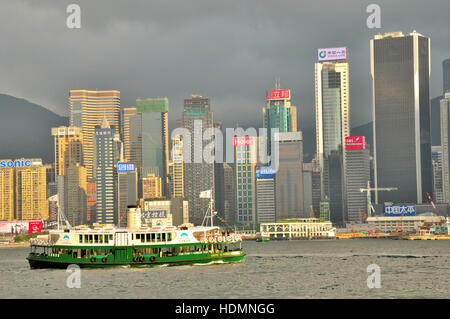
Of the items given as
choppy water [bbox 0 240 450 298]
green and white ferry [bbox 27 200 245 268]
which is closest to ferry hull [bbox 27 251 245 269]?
green and white ferry [bbox 27 200 245 268]

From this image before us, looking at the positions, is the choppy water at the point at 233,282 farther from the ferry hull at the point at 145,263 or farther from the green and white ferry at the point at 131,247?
the green and white ferry at the point at 131,247

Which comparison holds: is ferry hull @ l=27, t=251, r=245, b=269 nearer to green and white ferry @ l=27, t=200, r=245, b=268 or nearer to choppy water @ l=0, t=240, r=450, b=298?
green and white ferry @ l=27, t=200, r=245, b=268

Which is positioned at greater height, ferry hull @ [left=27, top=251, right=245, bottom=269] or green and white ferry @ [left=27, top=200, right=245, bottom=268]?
green and white ferry @ [left=27, top=200, right=245, bottom=268]

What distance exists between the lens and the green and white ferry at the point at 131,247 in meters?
96.3

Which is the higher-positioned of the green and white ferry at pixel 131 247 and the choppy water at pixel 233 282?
the green and white ferry at pixel 131 247

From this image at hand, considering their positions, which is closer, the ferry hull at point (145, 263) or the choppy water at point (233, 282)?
the choppy water at point (233, 282)

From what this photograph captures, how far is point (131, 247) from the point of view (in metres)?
96.3

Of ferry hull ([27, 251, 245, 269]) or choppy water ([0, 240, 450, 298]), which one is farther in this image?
ferry hull ([27, 251, 245, 269])

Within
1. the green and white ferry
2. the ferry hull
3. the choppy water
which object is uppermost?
the green and white ferry

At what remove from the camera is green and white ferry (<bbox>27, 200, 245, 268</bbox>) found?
96.3 metres

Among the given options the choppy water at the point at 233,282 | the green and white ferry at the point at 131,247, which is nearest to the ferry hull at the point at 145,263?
the green and white ferry at the point at 131,247

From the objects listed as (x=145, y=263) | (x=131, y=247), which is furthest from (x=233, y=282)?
(x=131, y=247)

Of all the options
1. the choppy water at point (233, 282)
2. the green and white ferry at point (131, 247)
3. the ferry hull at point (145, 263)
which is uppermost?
the green and white ferry at point (131, 247)
